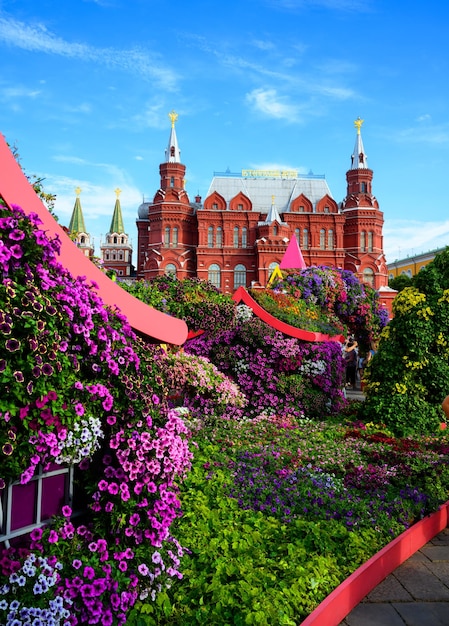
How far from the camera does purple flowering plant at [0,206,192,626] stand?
2.36 m

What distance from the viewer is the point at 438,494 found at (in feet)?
16.9

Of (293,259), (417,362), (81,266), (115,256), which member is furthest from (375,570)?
(115,256)

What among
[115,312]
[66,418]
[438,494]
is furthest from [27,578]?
[438,494]

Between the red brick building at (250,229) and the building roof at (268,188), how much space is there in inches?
4.2

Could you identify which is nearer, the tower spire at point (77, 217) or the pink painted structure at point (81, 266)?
the pink painted structure at point (81, 266)

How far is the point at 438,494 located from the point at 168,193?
163 ft

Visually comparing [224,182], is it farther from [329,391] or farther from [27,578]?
[27,578]

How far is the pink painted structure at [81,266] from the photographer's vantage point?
109 inches

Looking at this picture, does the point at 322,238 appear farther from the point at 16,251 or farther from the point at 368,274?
the point at 16,251

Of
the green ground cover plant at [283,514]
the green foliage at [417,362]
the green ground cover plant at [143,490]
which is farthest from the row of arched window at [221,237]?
the green ground cover plant at [143,490]

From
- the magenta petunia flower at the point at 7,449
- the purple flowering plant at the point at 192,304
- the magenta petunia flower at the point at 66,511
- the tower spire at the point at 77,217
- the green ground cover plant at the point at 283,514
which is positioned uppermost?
the tower spire at the point at 77,217

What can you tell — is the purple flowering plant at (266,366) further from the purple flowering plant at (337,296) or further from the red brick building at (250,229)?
the red brick building at (250,229)

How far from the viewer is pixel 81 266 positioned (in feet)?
10.7

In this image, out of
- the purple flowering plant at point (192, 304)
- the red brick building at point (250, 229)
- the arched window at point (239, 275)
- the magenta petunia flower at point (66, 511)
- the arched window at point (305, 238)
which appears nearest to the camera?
the magenta petunia flower at point (66, 511)
